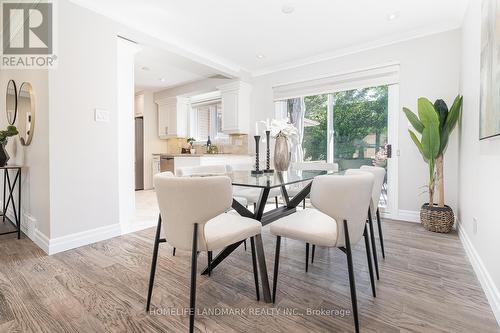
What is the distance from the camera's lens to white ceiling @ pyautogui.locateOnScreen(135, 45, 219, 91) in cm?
365

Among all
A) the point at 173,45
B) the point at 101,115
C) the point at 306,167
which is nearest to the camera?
the point at 101,115

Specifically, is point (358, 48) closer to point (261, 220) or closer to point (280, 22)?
point (280, 22)

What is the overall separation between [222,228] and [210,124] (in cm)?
501

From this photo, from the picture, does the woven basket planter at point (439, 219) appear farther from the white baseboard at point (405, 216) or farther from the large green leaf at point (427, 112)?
the large green leaf at point (427, 112)

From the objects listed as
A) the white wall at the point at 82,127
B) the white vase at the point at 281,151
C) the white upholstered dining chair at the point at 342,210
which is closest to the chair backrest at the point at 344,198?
the white upholstered dining chair at the point at 342,210

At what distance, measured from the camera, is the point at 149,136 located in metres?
6.36

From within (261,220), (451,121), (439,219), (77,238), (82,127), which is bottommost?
(77,238)

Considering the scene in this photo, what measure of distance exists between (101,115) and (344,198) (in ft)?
8.33

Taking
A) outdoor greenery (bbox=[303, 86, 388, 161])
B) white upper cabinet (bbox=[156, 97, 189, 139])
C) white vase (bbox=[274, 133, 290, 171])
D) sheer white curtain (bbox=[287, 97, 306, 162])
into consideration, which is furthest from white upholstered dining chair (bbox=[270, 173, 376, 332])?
white upper cabinet (bbox=[156, 97, 189, 139])

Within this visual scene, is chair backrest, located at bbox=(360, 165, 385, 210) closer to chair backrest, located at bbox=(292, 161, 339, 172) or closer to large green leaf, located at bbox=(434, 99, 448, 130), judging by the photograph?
chair backrest, located at bbox=(292, 161, 339, 172)

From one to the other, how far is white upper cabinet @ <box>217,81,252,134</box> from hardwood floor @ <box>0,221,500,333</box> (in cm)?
290

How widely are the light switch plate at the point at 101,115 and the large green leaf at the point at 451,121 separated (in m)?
3.70

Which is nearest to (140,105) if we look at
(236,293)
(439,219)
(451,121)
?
(236,293)

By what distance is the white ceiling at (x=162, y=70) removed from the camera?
365cm
